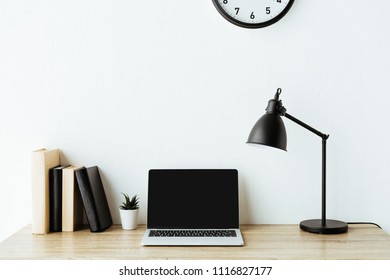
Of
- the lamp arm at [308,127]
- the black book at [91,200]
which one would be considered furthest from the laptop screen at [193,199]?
the lamp arm at [308,127]

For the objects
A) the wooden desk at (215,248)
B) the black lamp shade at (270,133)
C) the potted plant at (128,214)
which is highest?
the black lamp shade at (270,133)

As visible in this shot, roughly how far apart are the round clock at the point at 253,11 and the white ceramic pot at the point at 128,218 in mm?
775

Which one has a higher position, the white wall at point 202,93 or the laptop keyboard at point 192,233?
the white wall at point 202,93

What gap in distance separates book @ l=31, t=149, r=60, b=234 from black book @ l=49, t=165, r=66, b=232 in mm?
25

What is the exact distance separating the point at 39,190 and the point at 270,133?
0.80m

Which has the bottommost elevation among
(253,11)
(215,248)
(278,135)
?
(215,248)

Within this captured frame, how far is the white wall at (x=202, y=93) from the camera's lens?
6.13 ft

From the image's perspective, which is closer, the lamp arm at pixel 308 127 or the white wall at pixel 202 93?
the lamp arm at pixel 308 127

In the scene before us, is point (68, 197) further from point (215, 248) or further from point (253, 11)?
point (253, 11)

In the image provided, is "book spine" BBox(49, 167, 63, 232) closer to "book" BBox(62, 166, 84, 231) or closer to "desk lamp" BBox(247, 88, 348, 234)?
"book" BBox(62, 166, 84, 231)

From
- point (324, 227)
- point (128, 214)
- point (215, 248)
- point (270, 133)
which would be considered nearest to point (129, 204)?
point (128, 214)

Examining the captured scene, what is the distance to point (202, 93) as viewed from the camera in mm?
1886

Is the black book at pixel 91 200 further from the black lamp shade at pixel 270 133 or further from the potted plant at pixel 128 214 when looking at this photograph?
the black lamp shade at pixel 270 133
